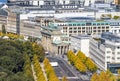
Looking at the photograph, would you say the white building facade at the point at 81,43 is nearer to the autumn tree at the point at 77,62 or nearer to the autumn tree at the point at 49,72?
the autumn tree at the point at 77,62

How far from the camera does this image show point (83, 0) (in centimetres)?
7569

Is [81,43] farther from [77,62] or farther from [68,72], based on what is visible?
[68,72]

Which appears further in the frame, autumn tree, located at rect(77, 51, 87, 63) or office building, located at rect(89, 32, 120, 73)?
autumn tree, located at rect(77, 51, 87, 63)

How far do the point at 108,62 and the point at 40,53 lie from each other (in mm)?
7353

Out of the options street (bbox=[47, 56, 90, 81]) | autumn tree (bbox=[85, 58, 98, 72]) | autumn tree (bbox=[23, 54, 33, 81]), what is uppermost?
autumn tree (bbox=[23, 54, 33, 81])

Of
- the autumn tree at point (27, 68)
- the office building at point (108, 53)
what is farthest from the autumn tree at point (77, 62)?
the autumn tree at point (27, 68)

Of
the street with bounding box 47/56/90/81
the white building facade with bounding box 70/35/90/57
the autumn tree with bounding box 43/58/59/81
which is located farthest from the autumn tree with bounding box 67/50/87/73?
the white building facade with bounding box 70/35/90/57

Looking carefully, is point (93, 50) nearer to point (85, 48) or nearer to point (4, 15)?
point (85, 48)

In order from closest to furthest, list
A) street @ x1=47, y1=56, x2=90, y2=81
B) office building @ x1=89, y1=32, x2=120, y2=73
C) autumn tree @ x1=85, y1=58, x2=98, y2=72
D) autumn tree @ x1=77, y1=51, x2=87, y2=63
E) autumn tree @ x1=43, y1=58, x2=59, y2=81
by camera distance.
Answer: autumn tree @ x1=43, y1=58, x2=59, y2=81, street @ x1=47, y1=56, x2=90, y2=81, office building @ x1=89, y1=32, x2=120, y2=73, autumn tree @ x1=85, y1=58, x2=98, y2=72, autumn tree @ x1=77, y1=51, x2=87, y2=63

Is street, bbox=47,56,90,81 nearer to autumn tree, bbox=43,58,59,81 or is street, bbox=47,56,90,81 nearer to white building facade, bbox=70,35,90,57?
autumn tree, bbox=43,58,59,81

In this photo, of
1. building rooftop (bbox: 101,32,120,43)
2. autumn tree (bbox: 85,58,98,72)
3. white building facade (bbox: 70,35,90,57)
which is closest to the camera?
autumn tree (bbox: 85,58,98,72)

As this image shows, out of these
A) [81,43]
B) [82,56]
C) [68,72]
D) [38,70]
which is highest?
[81,43]

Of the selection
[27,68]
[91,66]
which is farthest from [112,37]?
[27,68]

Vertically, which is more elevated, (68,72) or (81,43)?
(81,43)
